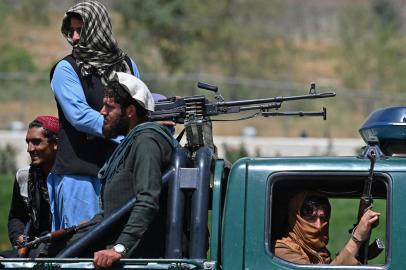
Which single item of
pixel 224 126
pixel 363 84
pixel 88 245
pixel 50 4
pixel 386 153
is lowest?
pixel 88 245

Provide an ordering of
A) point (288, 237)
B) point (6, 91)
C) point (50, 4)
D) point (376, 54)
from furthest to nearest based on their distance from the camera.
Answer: point (50, 4), point (376, 54), point (6, 91), point (288, 237)

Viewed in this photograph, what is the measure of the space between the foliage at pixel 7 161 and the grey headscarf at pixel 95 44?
15.1 m

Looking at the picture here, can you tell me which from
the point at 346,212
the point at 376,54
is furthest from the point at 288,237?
the point at 376,54

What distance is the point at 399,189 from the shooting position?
529 centimetres

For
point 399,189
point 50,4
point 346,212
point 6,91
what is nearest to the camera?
point 399,189

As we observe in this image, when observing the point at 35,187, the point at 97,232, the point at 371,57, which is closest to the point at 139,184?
the point at 97,232

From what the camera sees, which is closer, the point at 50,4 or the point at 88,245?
the point at 88,245

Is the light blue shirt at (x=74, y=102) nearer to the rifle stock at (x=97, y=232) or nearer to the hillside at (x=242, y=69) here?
the rifle stock at (x=97, y=232)

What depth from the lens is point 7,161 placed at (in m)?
21.8

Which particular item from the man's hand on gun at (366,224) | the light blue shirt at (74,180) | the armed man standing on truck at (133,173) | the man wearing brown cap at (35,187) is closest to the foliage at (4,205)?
the man wearing brown cap at (35,187)

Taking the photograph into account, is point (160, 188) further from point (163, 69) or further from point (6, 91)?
point (163, 69)

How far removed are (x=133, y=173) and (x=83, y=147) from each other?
0.86m

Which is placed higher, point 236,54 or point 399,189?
point 236,54

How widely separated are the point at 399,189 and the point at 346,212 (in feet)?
35.5
